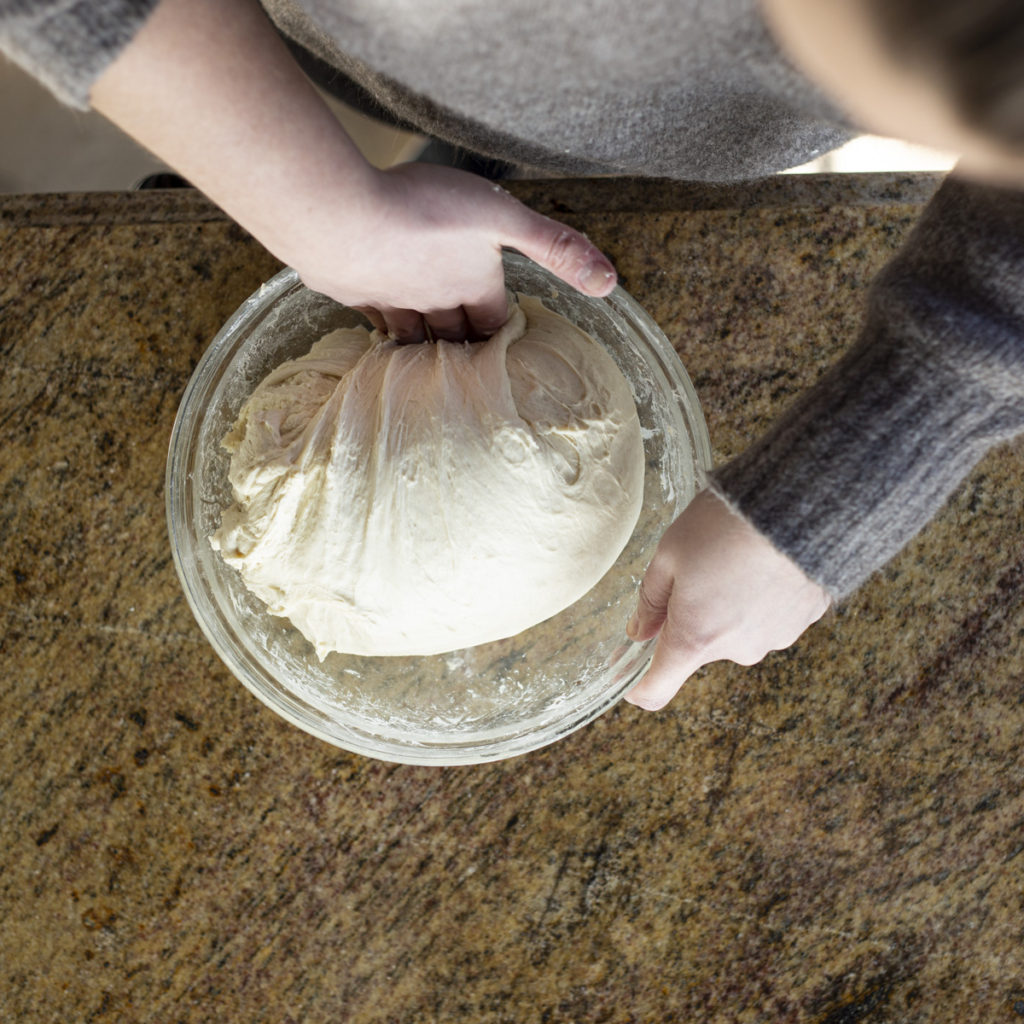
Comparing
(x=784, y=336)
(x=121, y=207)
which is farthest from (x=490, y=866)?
(x=121, y=207)

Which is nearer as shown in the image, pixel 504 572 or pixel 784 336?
pixel 504 572

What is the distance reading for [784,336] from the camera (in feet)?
2.48

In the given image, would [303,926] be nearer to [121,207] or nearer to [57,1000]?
[57,1000]

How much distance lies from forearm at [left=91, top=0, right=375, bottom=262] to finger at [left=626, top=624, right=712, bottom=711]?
35 centimetres

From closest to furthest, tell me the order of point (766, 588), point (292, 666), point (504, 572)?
point (766, 588) < point (504, 572) < point (292, 666)

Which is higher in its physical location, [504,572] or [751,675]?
[504,572]

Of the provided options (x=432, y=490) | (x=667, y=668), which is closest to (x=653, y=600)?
(x=667, y=668)

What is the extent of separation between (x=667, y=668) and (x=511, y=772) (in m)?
0.26

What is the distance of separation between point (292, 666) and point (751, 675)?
43 cm

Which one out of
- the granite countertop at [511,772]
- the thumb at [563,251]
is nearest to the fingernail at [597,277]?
the thumb at [563,251]

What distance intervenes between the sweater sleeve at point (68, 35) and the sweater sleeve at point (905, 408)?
37 cm

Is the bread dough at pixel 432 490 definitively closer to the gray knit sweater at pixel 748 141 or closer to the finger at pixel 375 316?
the finger at pixel 375 316

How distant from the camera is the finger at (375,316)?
638 millimetres

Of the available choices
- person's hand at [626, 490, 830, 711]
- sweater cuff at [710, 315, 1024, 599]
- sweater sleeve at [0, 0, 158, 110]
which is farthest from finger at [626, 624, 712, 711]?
sweater sleeve at [0, 0, 158, 110]
